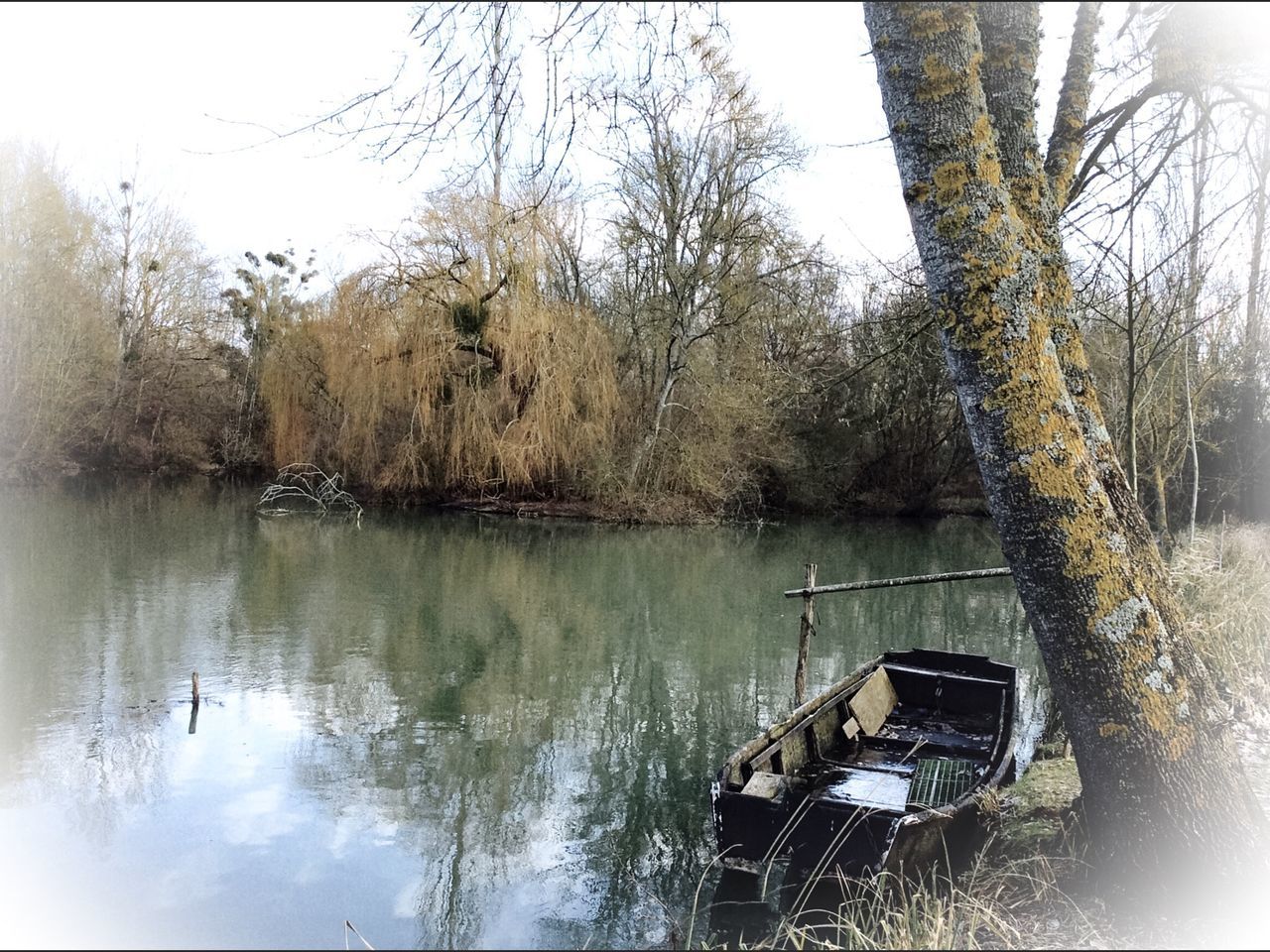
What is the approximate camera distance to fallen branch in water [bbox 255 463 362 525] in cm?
2236

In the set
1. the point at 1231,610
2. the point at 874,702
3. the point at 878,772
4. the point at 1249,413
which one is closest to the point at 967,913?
the point at 878,772

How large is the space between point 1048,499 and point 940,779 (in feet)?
8.65

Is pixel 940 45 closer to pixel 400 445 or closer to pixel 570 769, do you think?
pixel 570 769

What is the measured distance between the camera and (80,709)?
689 cm

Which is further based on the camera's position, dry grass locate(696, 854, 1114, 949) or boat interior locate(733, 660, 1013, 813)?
boat interior locate(733, 660, 1013, 813)

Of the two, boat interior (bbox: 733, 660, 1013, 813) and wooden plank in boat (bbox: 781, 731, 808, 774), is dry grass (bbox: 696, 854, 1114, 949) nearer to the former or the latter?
boat interior (bbox: 733, 660, 1013, 813)

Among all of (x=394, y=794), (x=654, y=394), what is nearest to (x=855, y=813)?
(x=394, y=794)

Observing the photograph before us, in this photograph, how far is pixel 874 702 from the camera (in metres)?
6.37

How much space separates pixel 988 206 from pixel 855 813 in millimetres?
2502

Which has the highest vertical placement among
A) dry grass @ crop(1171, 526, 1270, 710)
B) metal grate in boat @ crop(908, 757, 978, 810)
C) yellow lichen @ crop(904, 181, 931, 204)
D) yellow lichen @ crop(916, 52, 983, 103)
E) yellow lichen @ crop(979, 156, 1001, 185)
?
yellow lichen @ crop(916, 52, 983, 103)

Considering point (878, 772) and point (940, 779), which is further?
point (878, 772)

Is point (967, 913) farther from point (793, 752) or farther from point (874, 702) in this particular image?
point (874, 702)

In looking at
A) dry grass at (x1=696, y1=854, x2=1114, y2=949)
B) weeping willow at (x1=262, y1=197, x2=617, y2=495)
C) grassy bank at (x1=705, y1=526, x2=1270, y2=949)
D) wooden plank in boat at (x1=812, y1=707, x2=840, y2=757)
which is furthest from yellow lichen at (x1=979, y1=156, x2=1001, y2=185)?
weeping willow at (x1=262, y1=197, x2=617, y2=495)

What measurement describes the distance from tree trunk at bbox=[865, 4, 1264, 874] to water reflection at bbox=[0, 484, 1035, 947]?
2.13 m
